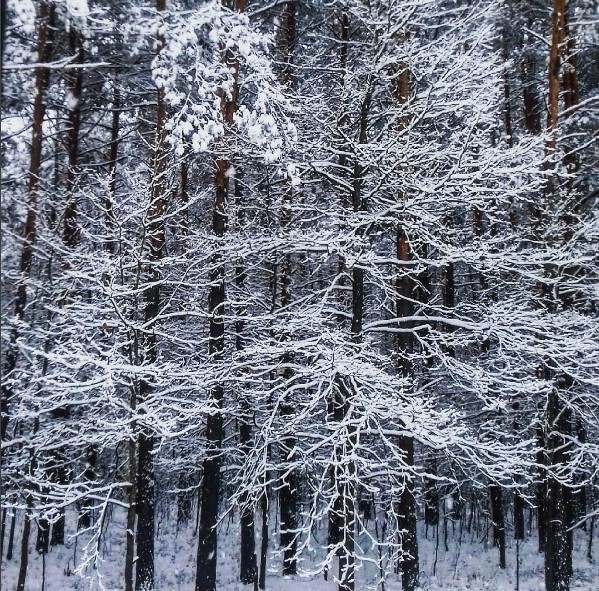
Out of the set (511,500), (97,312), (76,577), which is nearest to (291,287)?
(97,312)

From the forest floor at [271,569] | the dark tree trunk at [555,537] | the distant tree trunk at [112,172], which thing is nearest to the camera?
the distant tree trunk at [112,172]

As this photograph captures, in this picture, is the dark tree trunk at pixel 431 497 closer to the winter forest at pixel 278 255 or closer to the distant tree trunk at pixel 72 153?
the winter forest at pixel 278 255

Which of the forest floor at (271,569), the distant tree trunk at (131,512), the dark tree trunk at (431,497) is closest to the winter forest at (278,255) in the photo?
the distant tree trunk at (131,512)

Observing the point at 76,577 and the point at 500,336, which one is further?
the point at 76,577

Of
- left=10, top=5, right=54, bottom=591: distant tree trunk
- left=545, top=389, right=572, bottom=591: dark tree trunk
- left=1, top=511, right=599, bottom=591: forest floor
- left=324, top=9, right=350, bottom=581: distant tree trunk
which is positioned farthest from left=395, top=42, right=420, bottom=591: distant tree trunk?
left=10, top=5, right=54, bottom=591: distant tree trunk

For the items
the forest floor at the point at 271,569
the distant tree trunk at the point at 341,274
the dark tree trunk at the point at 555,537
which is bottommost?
the forest floor at the point at 271,569

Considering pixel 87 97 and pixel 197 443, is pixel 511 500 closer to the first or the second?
pixel 197 443

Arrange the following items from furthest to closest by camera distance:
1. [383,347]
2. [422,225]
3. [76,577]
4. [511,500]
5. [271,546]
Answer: [511,500], [271,546], [383,347], [76,577], [422,225]

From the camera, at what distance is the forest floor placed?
41.9 ft

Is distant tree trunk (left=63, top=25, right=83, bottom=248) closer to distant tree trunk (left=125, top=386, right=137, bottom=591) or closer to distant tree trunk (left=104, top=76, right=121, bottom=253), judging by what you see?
distant tree trunk (left=104, top=76, right=121, bottom=253)

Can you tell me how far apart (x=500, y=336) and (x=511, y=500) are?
17184 mm

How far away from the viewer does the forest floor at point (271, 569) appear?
12.8m

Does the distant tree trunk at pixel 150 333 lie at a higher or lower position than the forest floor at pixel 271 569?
higher

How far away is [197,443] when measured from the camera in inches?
556
